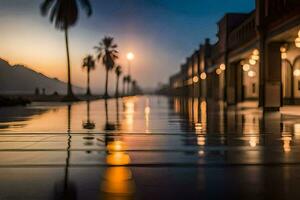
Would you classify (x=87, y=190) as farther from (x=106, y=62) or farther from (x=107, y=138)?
(x=106, y=62)

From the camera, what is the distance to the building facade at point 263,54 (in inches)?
1294

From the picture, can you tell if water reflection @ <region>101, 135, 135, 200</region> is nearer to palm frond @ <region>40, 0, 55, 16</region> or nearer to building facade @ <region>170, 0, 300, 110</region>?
building facade @ <region>170, 0, 300, 110</region>

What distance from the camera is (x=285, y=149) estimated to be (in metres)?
12.5

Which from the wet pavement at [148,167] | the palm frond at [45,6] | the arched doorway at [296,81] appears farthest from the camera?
the palm frond at [45,6]

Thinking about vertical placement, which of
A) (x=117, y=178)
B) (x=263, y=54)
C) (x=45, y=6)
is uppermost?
(x=45, y=6)

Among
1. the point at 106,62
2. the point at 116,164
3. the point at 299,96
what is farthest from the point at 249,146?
the point at 106,62

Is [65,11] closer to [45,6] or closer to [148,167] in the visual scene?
[45,6]

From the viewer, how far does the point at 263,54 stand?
36344 millimetres

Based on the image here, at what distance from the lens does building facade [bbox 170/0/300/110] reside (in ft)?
108

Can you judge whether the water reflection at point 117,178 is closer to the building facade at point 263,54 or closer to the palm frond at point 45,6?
the building facade at point 263,54

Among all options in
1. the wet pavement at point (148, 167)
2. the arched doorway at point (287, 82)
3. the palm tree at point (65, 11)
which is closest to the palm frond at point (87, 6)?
the palm tree at point (65, 11)

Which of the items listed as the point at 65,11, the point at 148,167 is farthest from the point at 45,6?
the point at 148,167

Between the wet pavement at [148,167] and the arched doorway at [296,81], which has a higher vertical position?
the arched doorway at [296,81]

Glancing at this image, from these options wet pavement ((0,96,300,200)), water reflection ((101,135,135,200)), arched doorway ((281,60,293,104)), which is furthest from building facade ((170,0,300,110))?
water reflection ((101,135,135,200))
